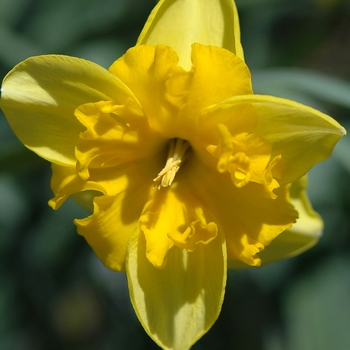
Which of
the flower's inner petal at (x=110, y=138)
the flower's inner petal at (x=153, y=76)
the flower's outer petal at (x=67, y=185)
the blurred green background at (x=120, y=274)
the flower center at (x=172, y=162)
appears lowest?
the blurred green background at (x=120, y=274)

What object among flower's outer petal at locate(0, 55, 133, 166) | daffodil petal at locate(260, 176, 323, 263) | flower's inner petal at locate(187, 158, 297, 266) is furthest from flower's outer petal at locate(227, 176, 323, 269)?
flower's outer petal at locate(0, 55, 133, 166)

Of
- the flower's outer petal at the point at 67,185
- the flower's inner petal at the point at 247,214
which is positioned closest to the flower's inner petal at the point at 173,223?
the flower's inner petal at the point at 247,214

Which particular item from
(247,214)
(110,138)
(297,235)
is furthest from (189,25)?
(297,235)

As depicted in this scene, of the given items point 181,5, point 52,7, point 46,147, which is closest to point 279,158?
point 181,5

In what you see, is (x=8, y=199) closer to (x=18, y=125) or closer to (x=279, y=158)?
(x=18, y=125)

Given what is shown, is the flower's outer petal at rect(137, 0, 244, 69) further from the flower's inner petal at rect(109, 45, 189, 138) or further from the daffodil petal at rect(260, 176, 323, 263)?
the daffodil petal at rect(260, 176, 323, 263)

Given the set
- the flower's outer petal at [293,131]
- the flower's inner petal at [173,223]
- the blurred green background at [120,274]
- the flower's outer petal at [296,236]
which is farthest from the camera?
the blurred green background at [120,274]

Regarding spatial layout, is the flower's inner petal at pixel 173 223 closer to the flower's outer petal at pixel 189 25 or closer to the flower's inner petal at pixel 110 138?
the flower's inner petal at pixel 110 138
